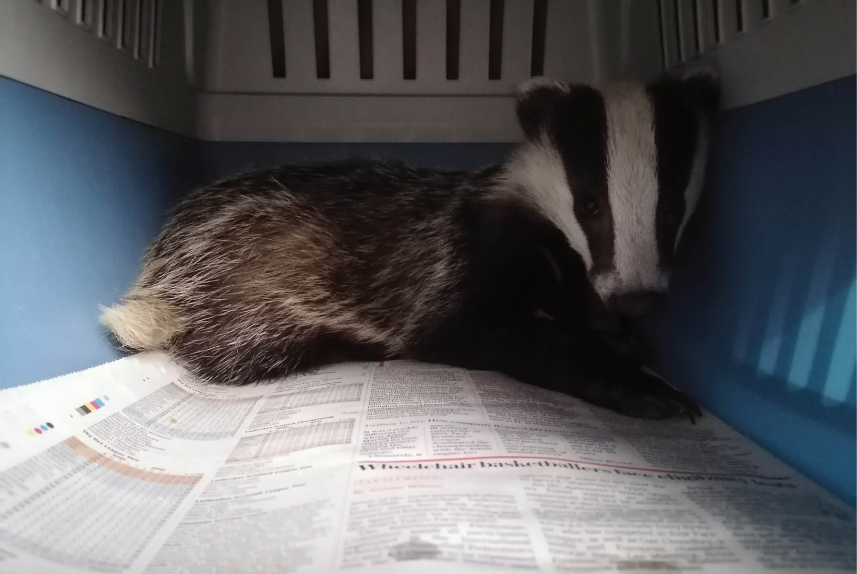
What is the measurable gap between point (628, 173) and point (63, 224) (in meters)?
1.01

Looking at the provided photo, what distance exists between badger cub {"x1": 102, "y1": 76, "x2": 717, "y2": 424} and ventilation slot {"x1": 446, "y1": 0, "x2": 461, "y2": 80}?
0.38m

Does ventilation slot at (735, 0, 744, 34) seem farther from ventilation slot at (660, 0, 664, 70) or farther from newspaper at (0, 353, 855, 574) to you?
newspaper at (0, 353, 855, 574)

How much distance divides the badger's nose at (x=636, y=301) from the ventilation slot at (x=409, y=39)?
3.11 feet

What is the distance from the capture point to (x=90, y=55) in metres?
1.14

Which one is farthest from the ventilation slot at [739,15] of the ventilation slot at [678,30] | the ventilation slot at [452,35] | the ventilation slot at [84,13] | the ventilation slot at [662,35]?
the ventilation slot at [84,13]

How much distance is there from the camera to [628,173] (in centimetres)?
103

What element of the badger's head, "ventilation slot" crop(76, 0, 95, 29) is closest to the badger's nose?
the badger's head

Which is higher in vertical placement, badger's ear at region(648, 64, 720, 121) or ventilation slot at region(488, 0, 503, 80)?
ventilation slot at region(488, 0, 503, 80)

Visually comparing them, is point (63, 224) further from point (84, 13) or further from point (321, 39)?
point (321, 39)

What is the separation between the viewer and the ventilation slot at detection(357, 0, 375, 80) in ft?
5.35

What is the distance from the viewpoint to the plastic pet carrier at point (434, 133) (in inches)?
33.5

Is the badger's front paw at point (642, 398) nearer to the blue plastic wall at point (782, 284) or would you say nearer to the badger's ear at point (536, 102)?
the blue plastic wall at point (782, 284)

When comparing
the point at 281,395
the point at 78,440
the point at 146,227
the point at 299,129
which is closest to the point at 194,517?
the point at 78,440

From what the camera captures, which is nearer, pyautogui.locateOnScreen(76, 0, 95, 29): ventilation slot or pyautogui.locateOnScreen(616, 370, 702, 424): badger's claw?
pyautogui.locateOnScreen(616, 370, 702, 424): badger's claw
